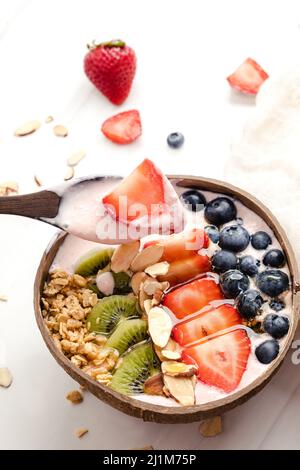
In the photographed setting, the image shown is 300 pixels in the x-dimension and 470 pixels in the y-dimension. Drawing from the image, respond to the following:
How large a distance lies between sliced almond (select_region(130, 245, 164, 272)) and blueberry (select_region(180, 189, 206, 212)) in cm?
13

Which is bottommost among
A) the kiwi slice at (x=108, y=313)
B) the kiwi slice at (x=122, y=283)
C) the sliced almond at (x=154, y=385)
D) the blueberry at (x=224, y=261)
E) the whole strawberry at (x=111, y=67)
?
the sliced almond at (x=154, y=385)

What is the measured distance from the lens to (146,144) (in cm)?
202

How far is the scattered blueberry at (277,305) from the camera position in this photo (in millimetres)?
1580

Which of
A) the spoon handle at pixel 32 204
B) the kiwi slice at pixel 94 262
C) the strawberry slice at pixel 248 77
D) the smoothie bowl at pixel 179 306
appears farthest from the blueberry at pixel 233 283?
the strawberry slice at pixel 248 77

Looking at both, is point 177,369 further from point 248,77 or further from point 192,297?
point 248,77

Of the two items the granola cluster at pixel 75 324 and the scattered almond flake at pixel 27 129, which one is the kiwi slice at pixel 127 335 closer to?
the granola cluster at pixel 75 324

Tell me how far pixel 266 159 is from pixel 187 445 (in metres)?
0.61

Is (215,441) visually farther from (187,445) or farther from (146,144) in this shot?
(146,144)

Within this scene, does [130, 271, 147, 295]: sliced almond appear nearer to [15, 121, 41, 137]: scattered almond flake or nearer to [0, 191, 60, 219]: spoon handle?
[0, 191, 60, 219]: spoon handle

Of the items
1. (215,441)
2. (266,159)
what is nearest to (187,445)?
→ (215,441)

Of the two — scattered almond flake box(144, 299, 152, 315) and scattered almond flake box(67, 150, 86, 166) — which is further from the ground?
scattered almond flake box(67, 150, 86, 166)

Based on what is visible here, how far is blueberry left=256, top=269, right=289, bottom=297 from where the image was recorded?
158cm

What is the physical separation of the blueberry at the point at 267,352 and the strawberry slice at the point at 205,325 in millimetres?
67

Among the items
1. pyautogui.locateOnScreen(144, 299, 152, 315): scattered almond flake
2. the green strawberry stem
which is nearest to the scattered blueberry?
pyautogui.locateOnScreen(144, 299, 152, 315): scattered almond flake
